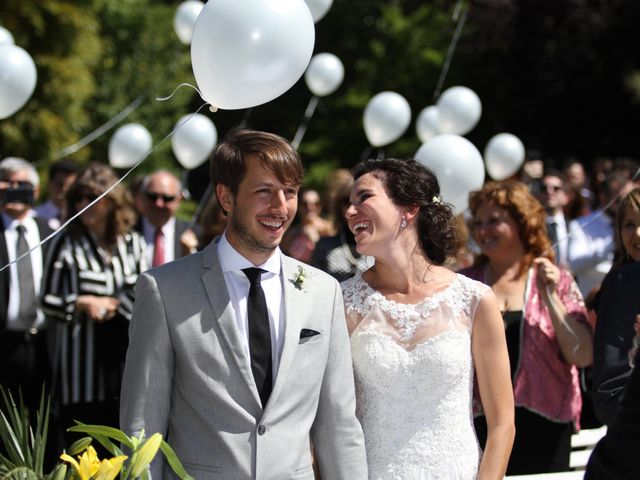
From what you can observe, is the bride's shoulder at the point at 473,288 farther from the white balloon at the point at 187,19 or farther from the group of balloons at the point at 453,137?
the white balloon at the point at 187,19

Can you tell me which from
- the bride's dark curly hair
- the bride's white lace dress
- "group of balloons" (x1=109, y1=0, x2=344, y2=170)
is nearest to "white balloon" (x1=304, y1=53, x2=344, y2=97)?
"group of balloons" (x1=109, y1=0, x2=344, y2=170)

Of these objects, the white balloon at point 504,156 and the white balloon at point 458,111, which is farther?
the white balloon at point 504,156

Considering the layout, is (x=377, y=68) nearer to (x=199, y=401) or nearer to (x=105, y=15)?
(x=105, y=15)

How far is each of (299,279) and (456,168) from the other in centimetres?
316

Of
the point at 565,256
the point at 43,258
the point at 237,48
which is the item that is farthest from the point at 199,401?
the point at 565,256

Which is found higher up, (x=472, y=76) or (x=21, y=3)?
(x=21, y=3)

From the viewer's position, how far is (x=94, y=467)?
242cm

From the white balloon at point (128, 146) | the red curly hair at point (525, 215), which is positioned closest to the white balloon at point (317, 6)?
the white balloon at point (128, 146)

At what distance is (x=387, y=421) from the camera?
11.7 feet

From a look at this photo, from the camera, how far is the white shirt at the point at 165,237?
673 cm

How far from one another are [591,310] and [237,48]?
2528 mm

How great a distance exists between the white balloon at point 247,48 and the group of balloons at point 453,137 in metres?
2.46

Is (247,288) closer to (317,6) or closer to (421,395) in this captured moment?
(421,395)

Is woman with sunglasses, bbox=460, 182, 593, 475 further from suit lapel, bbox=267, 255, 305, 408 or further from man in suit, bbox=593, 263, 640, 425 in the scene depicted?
suit lapel, bbox=267, 255, 305, 408
